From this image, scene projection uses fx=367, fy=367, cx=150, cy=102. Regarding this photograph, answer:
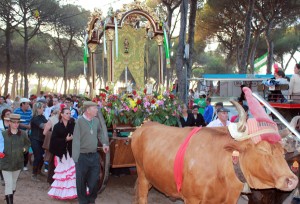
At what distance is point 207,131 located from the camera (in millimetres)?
4270

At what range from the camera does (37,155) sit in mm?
8375

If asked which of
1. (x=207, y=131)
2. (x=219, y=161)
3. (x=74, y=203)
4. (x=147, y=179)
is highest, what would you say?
(x=207, y=131)

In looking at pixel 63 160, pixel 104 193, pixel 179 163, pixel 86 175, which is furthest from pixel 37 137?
pixel 179 163

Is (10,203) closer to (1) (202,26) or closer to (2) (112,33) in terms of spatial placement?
(2) (112,33)

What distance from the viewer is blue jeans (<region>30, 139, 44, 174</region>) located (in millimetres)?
8328

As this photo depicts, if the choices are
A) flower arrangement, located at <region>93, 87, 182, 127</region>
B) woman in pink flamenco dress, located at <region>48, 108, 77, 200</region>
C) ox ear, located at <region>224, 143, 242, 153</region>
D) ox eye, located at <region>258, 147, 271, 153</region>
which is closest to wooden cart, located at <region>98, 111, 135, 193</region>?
flower arrangement, located at <region>93, 87, 182, 127</region>

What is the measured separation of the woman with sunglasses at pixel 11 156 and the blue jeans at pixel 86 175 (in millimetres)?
1023

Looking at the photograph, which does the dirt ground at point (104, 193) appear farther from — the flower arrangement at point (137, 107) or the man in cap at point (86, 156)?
the flower arrangement at point (137, 107)

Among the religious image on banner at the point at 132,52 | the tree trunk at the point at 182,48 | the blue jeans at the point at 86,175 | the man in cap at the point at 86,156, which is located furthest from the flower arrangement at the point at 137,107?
the tree trunk at the point at 182,48

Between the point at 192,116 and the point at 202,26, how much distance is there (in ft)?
66.8

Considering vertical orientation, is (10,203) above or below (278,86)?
below

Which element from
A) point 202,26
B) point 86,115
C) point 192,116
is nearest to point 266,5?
point 202,26

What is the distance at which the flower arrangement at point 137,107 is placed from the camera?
701 cm

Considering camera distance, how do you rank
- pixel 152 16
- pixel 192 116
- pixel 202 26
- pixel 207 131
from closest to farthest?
pixel 207 131, pixel 152 16, pixel 192 116, pixel 202 26
